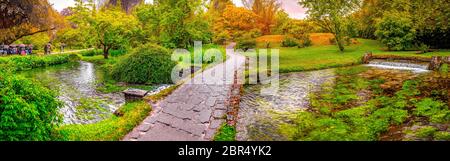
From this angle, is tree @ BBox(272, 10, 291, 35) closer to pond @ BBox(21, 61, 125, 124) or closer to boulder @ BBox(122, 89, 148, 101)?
pond @ BBox(21, 61, 125, 124)

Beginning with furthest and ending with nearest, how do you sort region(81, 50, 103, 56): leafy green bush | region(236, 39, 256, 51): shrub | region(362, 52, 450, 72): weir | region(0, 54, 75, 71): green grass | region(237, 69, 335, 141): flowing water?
region(236, 39, 256, 51): shrub, region(81, 50, 103, 56): leafy green bush, region(0, 54, 75, 71): green grass, region(362, 52, 450, 72): weir, region(237, 69, 335, 141): flowing water

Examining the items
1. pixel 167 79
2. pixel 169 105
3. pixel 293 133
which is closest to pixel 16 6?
pixel 167 79

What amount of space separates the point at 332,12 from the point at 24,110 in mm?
25316

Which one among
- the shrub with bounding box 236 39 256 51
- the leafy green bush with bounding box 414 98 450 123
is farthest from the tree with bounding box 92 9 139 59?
the leafy green bush with bounding box 414 98 450 123

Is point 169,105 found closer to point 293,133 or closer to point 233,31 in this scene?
point 293,133

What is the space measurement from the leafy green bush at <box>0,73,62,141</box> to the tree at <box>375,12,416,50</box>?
25.6 meters

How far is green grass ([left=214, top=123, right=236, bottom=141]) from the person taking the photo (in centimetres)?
753

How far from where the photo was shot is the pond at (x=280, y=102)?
330 inches

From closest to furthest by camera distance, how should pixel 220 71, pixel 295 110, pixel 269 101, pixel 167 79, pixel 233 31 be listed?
pixel 295 110
pixel 269 101
pixel 167 79
pixel 220 71
pixel 233 31

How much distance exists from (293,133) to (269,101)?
370 centimetres

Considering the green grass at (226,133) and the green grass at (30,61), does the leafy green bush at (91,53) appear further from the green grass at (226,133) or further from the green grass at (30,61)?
the green grass at (226,133)

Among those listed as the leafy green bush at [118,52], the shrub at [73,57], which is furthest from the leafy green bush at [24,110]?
the leafy green bush at [118,52]

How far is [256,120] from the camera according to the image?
9.38 m

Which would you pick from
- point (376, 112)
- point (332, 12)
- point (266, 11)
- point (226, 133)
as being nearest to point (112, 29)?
point (332, 12)
